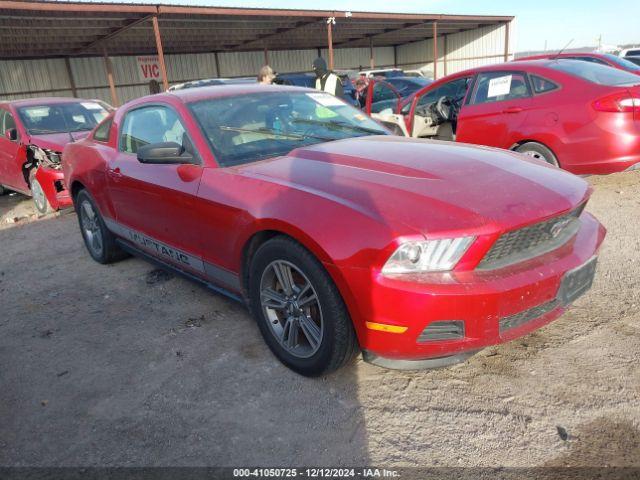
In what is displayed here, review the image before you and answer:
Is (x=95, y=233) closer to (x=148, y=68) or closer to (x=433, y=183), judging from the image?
(x=433, y=183)

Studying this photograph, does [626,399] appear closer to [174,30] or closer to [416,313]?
[416,313]

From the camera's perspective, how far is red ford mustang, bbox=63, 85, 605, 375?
217 cm

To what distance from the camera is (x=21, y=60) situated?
2098 centimetres

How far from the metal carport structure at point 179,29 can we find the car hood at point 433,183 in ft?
41.4

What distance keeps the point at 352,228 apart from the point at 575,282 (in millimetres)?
1145

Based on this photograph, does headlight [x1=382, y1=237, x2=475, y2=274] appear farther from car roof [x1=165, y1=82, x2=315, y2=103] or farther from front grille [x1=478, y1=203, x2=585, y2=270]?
car roof [x1=165, y1=82, x2=315, y2=103]

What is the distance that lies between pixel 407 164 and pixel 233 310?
1684 mm

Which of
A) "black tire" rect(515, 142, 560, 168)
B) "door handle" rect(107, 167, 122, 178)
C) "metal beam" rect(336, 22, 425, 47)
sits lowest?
"black tire" rect(515, 142, 560, 168)

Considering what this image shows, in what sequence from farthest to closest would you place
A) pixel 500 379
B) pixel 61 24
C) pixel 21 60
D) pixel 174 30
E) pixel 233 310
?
pixel 21 60 → pixel 174 30 → pixel 61 24 → pixel 233 310 → pixel 500 379

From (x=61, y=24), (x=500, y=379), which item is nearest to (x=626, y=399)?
(x=500, y=379)

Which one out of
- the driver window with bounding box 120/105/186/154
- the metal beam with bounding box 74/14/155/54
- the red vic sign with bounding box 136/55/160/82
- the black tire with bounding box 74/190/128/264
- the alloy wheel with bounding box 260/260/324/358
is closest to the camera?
the alloy wheel with bounding box 260/260/324/358

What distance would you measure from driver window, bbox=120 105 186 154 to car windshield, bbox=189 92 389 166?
0.19 m

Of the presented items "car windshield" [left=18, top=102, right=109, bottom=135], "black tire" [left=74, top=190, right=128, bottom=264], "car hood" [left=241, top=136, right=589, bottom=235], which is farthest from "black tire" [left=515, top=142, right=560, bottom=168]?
"car windshield" [left=18, top=102, right=109, bottom=135]

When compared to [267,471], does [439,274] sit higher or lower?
higher
